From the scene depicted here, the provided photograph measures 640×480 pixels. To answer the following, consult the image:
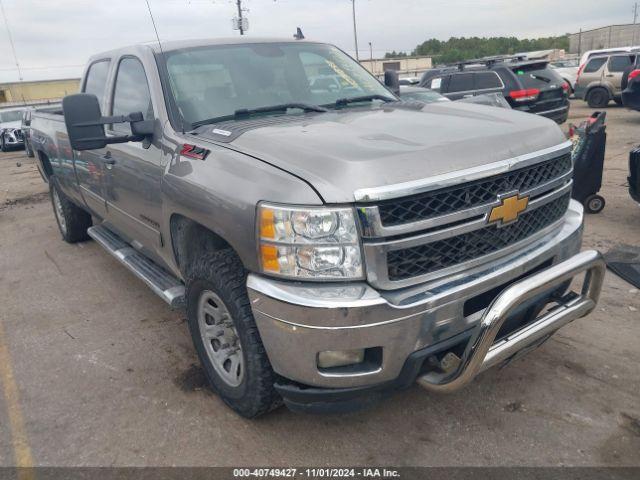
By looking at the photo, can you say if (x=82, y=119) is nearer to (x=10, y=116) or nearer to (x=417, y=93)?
(x=417, y=93)

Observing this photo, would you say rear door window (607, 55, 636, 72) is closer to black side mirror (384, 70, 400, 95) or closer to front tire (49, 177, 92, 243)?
black side mirror (384, 70, 400, 95)

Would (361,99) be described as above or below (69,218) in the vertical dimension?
above

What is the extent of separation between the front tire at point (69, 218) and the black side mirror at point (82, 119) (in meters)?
3.28

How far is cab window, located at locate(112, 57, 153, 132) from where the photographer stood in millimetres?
3568

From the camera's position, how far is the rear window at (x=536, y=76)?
11.5 m

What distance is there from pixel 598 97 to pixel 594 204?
14.1 meters

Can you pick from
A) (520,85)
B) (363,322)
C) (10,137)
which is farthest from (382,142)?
(10,137)

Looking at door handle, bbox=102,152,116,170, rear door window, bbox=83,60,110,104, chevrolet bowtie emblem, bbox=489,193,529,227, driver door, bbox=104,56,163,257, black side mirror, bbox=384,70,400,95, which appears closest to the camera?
chevrolet bowtie emblem, bbox=489,193,529,227

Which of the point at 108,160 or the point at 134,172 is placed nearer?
the point at 134,172

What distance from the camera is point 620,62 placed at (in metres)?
17.6

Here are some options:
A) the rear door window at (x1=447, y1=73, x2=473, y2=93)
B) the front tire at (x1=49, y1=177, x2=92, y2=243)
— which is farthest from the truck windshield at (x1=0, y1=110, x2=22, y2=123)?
the front tire at (x1=49, y1=177, x2=92, y2=243)

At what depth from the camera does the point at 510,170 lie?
2.51m

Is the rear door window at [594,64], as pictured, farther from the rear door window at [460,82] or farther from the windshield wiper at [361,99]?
the windshield wiper at [361,99]

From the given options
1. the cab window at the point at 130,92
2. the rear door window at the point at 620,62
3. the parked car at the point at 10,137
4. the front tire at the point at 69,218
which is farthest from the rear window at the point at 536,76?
the parked car at the point at 10,137
